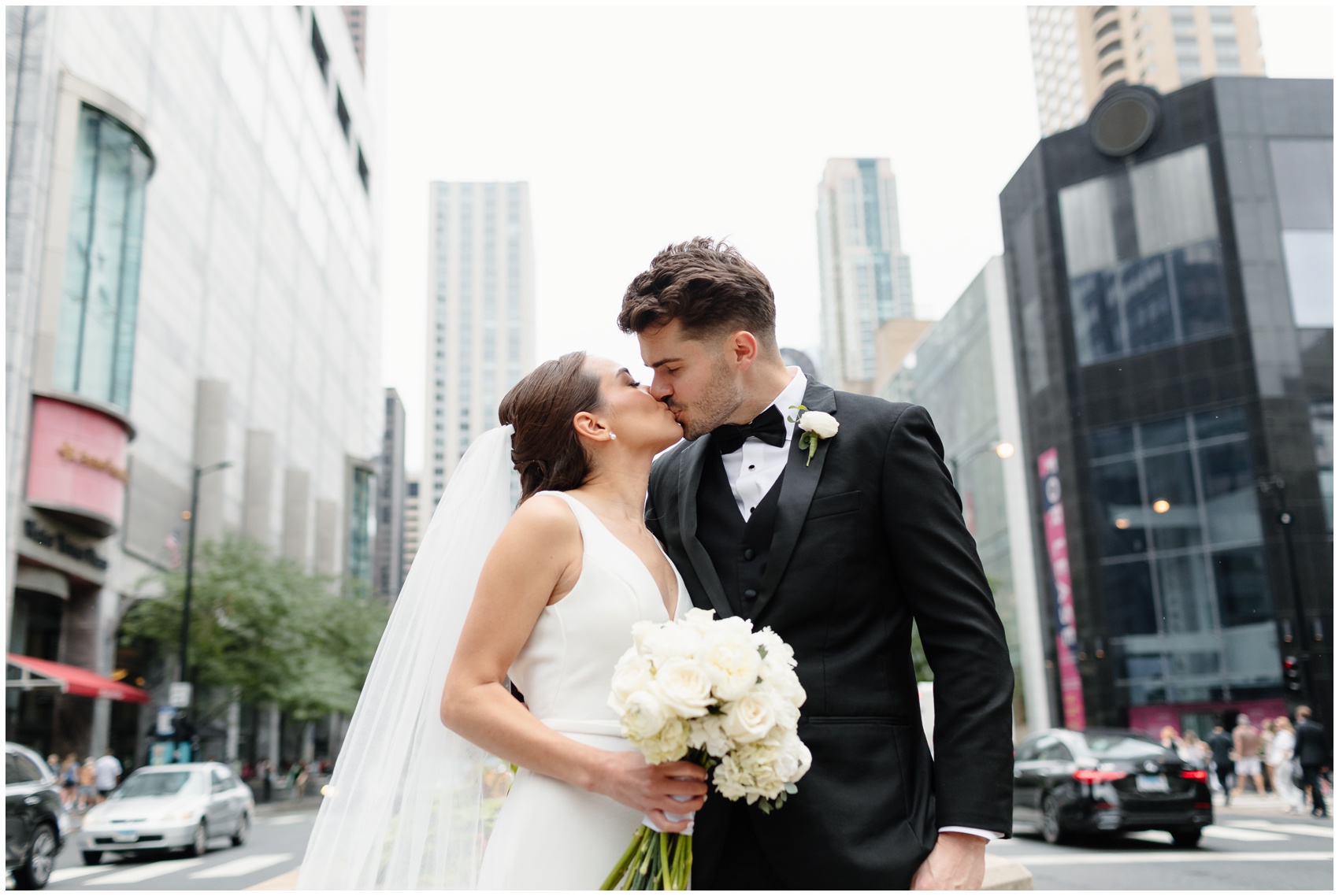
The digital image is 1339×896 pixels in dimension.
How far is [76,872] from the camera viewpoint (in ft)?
45.7

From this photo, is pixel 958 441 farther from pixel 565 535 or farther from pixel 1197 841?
pixel 565 535

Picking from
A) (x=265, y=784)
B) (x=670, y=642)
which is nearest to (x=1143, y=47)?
(x=265, y=784)

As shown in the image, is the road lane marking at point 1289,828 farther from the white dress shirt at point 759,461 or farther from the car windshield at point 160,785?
the car windshield at point 160,785

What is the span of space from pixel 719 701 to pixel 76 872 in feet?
49.1

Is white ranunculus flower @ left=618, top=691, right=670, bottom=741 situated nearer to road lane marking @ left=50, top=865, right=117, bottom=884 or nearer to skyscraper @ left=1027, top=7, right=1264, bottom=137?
road lane marking @ left=50, top=865, right=117, bottom=884

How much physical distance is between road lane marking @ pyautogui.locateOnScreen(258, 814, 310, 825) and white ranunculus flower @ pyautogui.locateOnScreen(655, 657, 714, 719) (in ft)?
78.5

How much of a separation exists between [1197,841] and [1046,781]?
1.72m

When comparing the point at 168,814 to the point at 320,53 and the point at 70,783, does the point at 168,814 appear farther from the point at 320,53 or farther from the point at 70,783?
the point at 320,53

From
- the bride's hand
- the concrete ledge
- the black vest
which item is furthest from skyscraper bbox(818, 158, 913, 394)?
the bride's hand

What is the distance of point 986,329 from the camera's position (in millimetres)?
42281

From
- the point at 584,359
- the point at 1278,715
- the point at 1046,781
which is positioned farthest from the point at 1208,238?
the point at 584,359

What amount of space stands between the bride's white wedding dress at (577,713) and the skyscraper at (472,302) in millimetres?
77521

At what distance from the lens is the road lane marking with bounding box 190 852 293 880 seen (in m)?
13.0

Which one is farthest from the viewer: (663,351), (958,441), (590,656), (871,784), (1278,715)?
(958,441)
